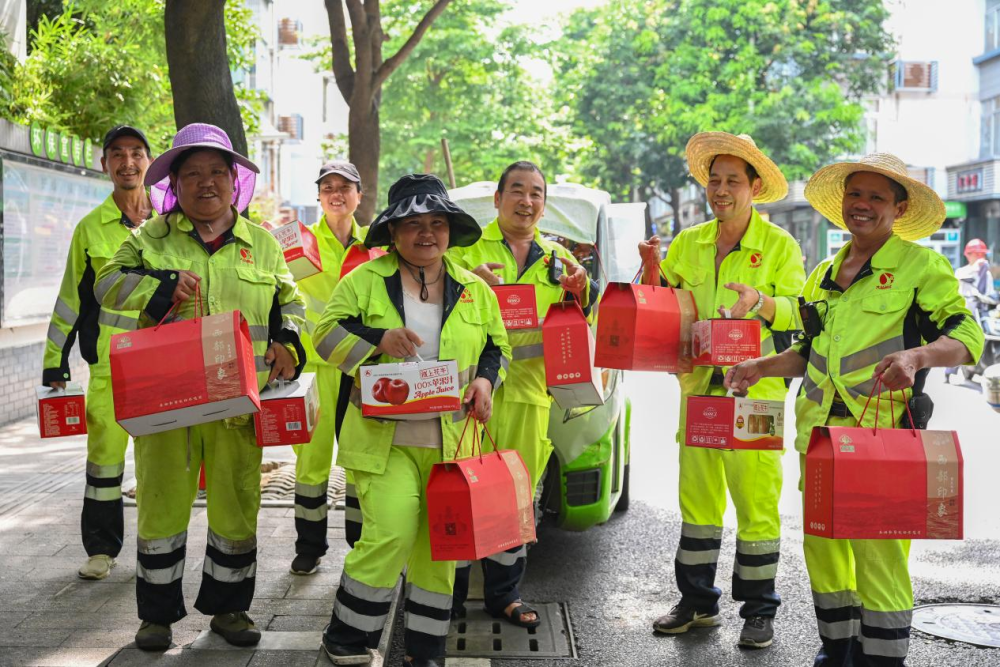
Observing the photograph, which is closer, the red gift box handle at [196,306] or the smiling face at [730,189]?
the red gift box handle at [196,306]

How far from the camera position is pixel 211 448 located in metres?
4.83

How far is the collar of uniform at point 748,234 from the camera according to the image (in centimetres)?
559

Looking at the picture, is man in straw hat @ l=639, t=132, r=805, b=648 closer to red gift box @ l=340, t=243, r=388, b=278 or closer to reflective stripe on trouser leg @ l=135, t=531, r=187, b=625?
red gift box @ l=340, t=243, r=388, b=278

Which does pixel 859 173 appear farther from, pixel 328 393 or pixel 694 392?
pixel 328 393

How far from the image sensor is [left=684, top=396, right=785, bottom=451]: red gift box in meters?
5.24

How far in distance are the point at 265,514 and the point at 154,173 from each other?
337cm

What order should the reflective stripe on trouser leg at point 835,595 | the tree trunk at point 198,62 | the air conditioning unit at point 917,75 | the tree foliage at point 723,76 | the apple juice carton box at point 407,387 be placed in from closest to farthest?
the apple juice carton box at point 407,387, the reflective stripe on trouser leg at point 835,595, the tree trunk at point 198,62, the tree foliage at point 723,76, the air conditioning unit at point 917,75

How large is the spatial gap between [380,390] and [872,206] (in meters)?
2.03

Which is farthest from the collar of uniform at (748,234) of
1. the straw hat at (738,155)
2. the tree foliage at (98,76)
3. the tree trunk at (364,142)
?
the tree foliage at (98,76)

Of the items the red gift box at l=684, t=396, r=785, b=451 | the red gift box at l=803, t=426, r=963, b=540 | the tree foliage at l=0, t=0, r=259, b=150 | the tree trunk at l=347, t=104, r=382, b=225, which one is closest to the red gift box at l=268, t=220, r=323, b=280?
the red gift box at l=684, t=396, r=785, b=451

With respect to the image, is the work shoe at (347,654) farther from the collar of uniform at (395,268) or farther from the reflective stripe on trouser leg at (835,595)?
the reflective stripe on trouser leg at (835,595)

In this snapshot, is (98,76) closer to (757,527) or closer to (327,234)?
(327,234)

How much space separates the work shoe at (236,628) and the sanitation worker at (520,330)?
3.88 feet

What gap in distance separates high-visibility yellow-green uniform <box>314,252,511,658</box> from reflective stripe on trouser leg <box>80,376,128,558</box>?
6.48 ft
